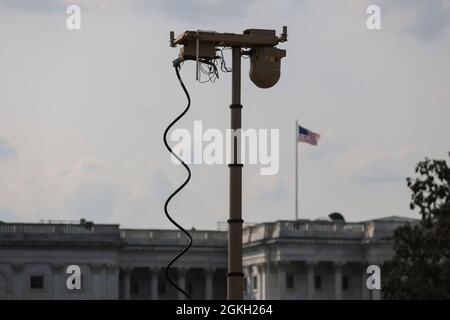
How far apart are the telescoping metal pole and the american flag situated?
132041 mm

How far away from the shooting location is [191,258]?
18962 cm

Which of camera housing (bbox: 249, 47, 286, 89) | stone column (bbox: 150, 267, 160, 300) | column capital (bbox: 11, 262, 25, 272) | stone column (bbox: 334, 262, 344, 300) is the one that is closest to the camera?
camera housing (bbox: 249, 47, 286, 89)

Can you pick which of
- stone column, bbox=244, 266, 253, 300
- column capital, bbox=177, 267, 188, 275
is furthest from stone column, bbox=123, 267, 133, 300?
stone column, bbox=244, 266, 253, 300

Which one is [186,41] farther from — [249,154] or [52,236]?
[52,236]

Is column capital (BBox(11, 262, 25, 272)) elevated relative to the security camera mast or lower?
lower

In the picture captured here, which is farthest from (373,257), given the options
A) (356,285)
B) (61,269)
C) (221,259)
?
(61,269)

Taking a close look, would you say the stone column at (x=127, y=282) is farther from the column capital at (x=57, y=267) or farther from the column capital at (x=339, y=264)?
the column capital at (x=339, y=264)

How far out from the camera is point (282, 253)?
180125 mm

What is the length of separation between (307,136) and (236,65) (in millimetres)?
132836

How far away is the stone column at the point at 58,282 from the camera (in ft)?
576

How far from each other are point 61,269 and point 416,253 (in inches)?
3272

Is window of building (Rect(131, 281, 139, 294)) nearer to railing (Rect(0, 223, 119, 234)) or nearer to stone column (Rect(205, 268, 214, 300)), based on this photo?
stone column (Rect(205, 268, 214, 300))

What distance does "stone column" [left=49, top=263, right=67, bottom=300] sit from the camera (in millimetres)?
175500

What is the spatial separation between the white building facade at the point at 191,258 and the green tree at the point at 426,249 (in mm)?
71980
